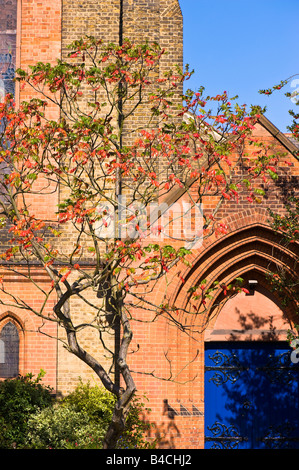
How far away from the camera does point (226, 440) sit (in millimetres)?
13523

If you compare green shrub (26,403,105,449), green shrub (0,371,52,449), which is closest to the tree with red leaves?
green shrub (26,403,105,449)

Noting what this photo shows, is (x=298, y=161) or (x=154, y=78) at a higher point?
(x=154, y=78)

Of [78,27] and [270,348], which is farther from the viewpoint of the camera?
[78,27]

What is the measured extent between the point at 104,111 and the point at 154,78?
1.25m

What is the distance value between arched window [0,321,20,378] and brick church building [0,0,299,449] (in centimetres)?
2

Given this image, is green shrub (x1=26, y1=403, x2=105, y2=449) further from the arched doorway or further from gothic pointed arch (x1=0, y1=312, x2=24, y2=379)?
the arched doorway

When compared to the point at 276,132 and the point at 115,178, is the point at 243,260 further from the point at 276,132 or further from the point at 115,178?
the point at 115,178

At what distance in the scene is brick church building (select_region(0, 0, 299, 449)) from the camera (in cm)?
1273

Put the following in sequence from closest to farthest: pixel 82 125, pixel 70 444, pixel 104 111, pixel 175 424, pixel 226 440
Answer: pixel 82 125
pixel 70 444
pixel 175 424
pixel 226 440
pixel 104 111

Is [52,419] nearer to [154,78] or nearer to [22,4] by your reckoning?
[154,78]

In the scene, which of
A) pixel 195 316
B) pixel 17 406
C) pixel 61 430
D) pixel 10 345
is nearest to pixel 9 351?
pixel 10 345
